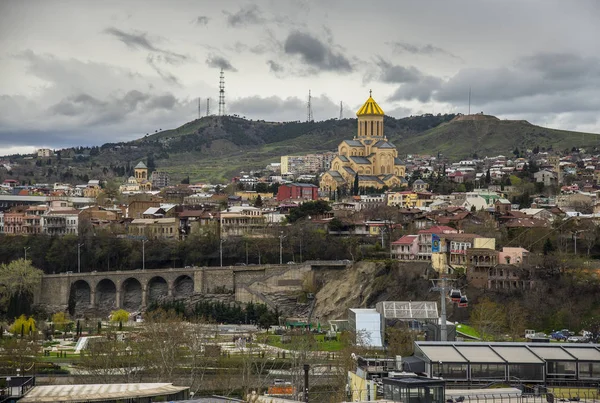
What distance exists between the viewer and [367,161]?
Answer: 13400 centimetres

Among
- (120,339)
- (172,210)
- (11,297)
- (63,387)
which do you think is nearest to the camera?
(63,387)

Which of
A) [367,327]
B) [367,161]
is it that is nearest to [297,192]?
[367,161]

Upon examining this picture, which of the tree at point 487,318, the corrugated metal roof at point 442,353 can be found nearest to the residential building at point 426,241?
the tree at point 487,318

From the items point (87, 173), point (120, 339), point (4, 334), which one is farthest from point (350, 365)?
point (87, 173)

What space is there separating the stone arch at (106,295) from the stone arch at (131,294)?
69 centimetres

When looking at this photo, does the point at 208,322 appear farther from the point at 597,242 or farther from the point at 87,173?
the point at 87,173

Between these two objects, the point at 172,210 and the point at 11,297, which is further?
the point at 172,210

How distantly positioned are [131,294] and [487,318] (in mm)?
34723

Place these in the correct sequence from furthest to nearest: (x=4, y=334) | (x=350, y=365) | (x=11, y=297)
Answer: (x=11, y=297) → (x=4, y=334) → (x=350, y=365)

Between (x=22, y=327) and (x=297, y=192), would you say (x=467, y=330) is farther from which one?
(x=297, y=192)

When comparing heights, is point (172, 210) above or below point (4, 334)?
above

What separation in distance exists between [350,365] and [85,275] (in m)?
47.8

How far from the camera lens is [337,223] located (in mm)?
89750

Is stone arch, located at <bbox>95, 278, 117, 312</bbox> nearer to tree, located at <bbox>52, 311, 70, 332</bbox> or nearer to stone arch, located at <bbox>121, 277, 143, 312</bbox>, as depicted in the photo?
stone arch, located at <bbox>121, 277, 143, 312</bbox>
